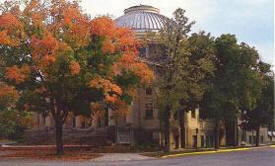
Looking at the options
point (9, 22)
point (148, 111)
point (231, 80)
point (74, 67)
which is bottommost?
point (148, 111)

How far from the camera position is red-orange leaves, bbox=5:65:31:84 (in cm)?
3488

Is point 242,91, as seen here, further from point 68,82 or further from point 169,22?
point 68,82

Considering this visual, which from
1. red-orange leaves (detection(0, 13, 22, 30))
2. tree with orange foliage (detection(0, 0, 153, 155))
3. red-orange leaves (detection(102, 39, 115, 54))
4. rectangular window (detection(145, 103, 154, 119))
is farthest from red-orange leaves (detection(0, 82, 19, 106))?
rectangular window (detection(145, 103, 154, 119))

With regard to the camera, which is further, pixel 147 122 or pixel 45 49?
pixel 147 122

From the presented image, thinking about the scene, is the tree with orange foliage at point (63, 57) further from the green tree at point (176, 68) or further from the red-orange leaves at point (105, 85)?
the green tree at point (176, 68)

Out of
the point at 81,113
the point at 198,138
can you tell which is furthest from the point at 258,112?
the point at 81,113

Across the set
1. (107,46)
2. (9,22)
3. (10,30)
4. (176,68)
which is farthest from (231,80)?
(9,22)

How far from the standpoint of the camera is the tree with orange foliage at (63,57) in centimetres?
3484

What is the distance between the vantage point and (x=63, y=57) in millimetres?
34281

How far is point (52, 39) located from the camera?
112ft

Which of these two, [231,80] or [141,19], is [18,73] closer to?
[231,80]

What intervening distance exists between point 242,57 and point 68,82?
71.4 feet

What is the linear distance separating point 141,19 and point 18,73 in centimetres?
3231

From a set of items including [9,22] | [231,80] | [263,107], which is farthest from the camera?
[263,107]
